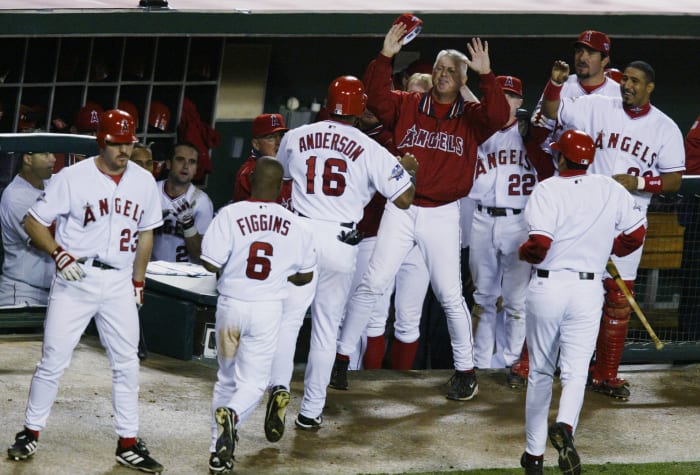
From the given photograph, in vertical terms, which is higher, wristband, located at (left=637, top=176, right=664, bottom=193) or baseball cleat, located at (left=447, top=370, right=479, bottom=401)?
wristband, located at (left=637, top=176, right=664, bottom=193)

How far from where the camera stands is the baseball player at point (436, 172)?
26.6 ft

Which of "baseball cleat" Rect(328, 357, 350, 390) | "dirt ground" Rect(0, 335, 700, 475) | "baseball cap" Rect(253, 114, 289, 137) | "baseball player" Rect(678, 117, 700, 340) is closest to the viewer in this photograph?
"dirt ground" Rect(0, 335, 700, 475)

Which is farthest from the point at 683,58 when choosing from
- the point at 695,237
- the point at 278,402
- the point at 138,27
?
the point at 278,402

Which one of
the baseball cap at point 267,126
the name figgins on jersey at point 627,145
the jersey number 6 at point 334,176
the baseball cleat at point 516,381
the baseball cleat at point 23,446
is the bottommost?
the baseball cleat at point 23,446

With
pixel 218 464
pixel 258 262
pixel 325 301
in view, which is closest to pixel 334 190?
pixel 325 301

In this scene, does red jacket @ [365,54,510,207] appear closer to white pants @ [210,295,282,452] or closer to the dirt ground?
the dirt ground

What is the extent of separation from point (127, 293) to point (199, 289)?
2277 mm

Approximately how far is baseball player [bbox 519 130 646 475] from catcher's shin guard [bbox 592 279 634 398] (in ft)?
5.29

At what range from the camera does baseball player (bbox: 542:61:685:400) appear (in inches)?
332

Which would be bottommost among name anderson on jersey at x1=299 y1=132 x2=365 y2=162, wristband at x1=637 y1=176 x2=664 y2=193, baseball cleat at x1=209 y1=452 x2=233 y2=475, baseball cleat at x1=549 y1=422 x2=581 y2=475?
baseball cleat at x1=209 y1=452 x2=233 y2=475

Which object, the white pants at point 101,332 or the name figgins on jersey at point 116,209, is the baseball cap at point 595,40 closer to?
the name figgins on jersey at point 116,209

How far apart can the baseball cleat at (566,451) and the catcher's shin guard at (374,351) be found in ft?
8.33

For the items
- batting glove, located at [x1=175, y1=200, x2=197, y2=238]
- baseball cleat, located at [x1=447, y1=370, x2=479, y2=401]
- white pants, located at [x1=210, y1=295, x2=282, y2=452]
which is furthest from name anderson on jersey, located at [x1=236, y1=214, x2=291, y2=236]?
batting glove, located at [x1=175, y1=200, x2=197, y2=238]

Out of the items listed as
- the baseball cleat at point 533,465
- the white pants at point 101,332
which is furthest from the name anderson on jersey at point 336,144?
the baseball cleat at point 533,465
